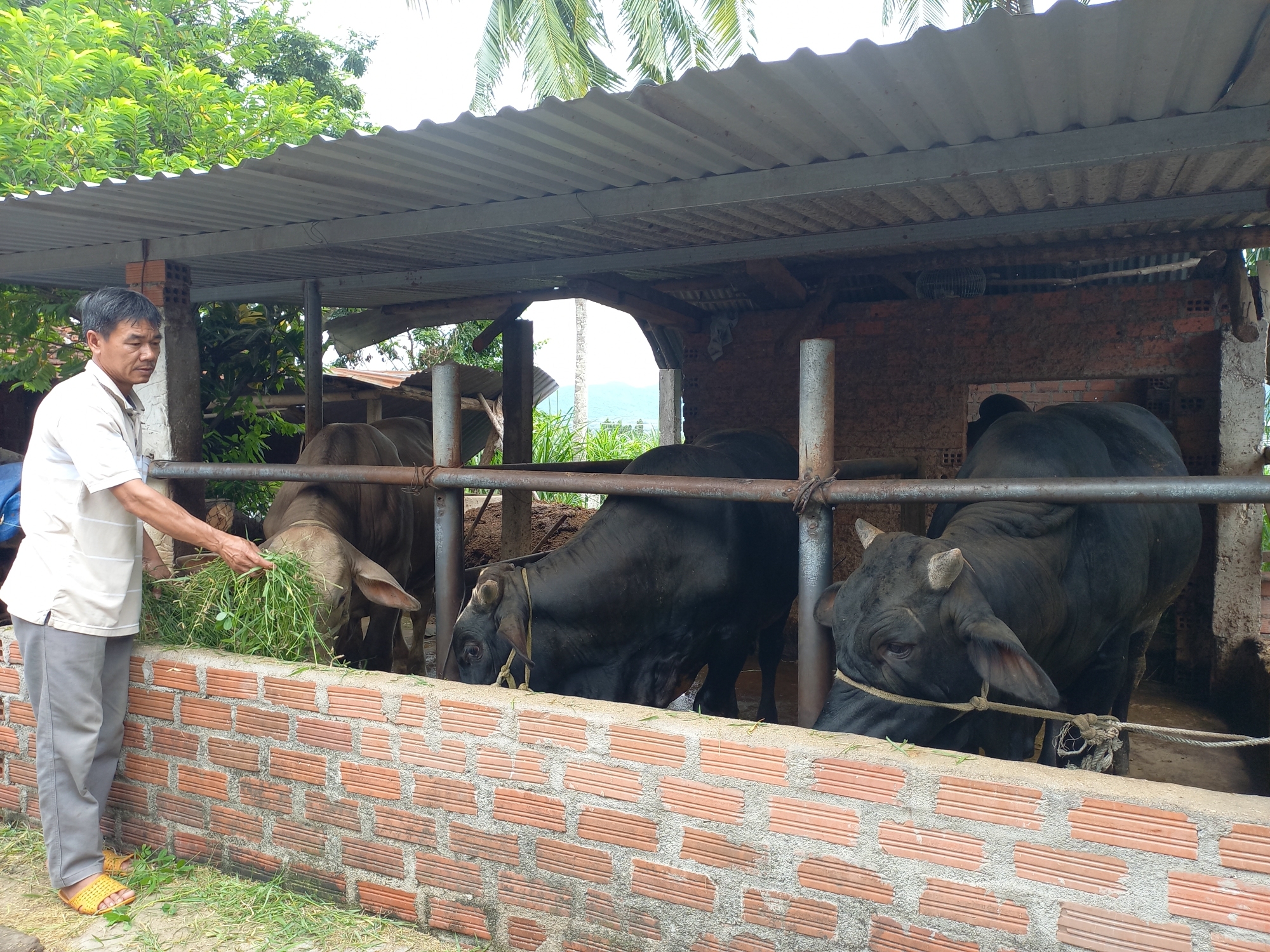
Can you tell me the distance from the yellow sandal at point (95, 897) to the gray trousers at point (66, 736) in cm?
4

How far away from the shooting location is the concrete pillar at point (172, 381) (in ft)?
15.7

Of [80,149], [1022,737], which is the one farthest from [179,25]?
[1022,737]

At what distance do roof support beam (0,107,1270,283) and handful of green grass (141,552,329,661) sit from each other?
160cm

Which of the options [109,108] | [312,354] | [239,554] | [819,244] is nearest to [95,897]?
[239,554]

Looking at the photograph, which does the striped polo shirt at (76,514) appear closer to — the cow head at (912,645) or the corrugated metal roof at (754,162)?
the corrugated metal roof at (754,162)

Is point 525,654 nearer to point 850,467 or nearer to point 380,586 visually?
point 380,586

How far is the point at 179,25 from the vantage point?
11750 millimetres

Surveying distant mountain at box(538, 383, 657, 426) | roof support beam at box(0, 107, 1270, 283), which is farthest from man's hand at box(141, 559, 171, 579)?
distant mountain at box(538, 383, 657, 426)

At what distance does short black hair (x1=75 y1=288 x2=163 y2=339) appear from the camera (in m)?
2.97

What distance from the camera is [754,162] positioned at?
10.4ft

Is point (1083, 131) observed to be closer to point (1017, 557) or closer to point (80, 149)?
point (1017, 557)

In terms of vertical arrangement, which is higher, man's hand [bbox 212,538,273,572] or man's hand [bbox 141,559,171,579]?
man's hand [bbox 212,538,273,572]

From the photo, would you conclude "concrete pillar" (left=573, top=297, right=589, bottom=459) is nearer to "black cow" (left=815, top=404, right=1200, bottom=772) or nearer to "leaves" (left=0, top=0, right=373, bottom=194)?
"leaves" (left=0, top=0, right=373, bottom=194)

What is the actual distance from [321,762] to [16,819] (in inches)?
60.3
